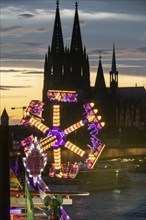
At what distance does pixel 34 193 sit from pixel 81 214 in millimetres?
41606

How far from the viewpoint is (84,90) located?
148 m

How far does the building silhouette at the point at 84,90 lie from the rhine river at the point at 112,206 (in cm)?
5450

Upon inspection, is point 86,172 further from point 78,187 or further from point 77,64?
point 77,64

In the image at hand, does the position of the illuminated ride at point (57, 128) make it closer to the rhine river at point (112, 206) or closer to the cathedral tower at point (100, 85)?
the rhine river at point (112, 206)

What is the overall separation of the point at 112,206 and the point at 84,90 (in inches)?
3300

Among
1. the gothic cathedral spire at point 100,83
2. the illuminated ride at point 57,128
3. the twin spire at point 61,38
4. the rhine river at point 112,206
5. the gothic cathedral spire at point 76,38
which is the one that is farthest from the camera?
the gothic cathedral spire at point 100,83

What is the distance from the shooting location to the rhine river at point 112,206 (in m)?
56.6

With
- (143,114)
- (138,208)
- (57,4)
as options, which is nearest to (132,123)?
(143,114)

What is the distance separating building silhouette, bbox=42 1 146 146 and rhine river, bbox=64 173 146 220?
54.5 metres

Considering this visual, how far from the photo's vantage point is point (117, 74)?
164 m

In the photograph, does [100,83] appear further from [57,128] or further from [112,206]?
[57,128]

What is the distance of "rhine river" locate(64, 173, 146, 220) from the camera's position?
5659 cm

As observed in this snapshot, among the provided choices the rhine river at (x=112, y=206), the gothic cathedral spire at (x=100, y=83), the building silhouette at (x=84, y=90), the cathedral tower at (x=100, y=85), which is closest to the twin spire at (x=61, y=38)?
the building silhouette at (x=84, y=90)

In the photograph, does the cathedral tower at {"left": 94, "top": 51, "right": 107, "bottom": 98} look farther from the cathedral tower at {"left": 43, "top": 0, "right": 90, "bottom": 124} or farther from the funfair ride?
the funfair ride
